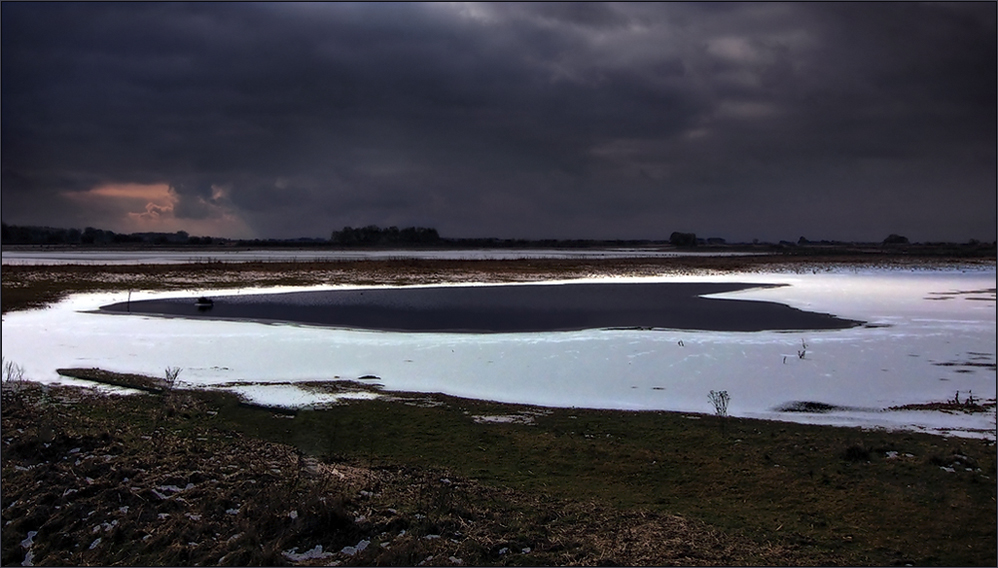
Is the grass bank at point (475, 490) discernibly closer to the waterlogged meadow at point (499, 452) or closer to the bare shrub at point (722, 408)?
the waterlogged meadow at point (499, 452)

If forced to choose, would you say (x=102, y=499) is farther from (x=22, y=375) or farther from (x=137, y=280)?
(x=137, y=280)

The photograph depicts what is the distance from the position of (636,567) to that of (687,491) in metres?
2.51

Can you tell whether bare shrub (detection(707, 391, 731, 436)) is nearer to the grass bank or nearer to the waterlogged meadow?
the waterlogged meadow

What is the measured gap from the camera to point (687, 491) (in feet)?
26.5

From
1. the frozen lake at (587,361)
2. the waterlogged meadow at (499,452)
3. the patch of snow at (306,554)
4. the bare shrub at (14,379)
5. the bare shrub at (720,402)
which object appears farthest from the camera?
the frozen lake at (587,361)

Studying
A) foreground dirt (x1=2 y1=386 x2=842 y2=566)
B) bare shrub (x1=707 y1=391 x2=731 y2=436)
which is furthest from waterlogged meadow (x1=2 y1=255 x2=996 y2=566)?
bare shrub (x1=707 y1=391 x2=731 y2=436)

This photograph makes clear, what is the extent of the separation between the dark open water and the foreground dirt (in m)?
16.2

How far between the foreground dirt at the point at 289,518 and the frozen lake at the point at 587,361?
4.40 meters

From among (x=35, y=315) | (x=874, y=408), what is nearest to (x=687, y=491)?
(x=874, y=408)

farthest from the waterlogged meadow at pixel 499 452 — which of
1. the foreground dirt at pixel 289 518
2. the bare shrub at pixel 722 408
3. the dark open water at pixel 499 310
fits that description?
the dark open water at pixel 499 310

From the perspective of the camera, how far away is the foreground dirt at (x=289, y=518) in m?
6.04

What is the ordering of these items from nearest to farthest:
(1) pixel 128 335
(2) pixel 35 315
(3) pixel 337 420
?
(3) pixel 337 420 → (1) pixel 128 335 → (2) pixel 35 315

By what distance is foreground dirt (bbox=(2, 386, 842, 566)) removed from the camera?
604cm

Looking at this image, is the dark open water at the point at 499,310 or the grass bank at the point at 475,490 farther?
the dark open water at the point at 499,310
